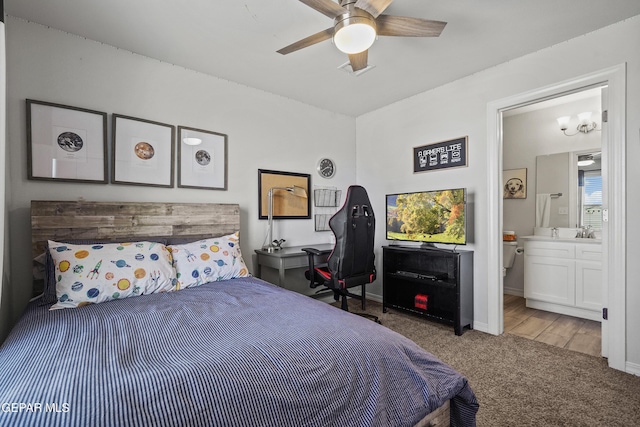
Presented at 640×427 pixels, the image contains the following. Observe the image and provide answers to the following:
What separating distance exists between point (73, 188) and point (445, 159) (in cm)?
341

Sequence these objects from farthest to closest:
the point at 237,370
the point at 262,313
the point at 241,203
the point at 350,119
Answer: the point at 350,119, the point at 241,203, the point at 262,313, the point at 237,370

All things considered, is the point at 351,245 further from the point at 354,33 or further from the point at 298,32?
the point at 298,32

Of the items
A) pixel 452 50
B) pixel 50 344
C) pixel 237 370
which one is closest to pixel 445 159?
pixel 452 50

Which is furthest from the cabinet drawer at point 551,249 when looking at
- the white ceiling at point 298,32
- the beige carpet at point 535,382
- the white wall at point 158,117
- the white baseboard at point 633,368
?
the white wall at point 158,117

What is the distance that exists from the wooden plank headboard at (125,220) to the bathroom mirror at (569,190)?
4038 millimetres

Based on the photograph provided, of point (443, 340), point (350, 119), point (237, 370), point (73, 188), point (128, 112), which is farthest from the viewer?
point (350, 119)

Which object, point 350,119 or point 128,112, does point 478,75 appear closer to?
point 350,119

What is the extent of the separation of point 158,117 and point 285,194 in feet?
4.87

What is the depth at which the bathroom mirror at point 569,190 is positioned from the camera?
12.2 feet

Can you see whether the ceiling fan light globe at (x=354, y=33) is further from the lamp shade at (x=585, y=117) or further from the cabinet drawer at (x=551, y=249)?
the lamp shade at (x=585, y=117)

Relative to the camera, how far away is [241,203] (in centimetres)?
319

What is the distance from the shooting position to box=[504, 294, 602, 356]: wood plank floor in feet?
8.61

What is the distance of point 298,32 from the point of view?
228 centimetres

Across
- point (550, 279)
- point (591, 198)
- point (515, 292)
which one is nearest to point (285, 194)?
point (550, 279)
